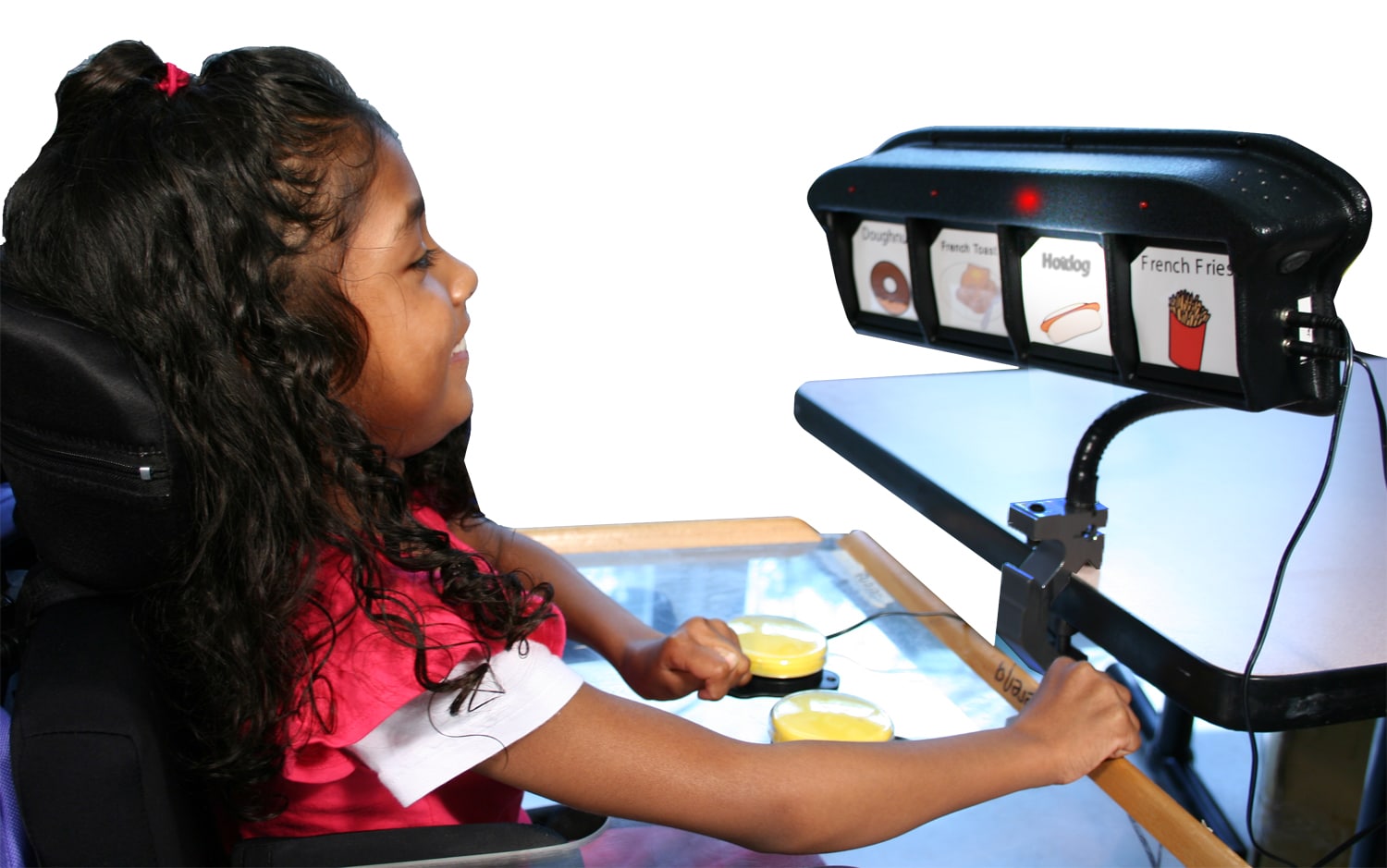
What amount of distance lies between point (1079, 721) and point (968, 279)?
0.46 m

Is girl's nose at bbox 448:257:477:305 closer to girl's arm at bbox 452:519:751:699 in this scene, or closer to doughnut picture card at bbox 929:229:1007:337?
girl's arm at bbox 452:519:751:699

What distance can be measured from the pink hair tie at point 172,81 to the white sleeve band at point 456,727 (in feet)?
1.58

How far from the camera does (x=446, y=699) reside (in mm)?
875

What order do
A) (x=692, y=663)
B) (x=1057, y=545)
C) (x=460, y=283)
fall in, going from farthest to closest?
1. (x=692, y=663)
2. (x=1057, y=545)
3. (x=460, y=283)

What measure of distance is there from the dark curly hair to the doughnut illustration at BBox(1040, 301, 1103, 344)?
0.58m

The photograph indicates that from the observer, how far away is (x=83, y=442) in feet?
2.44

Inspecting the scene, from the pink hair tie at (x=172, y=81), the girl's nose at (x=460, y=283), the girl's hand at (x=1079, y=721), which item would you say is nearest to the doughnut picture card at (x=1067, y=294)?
the girl's hand at (x=1079, y=721)

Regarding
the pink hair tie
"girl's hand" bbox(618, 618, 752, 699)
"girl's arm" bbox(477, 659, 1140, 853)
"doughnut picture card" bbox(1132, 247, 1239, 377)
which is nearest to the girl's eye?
the pink hair tie

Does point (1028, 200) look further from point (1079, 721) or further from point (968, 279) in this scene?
point (1079, 721)

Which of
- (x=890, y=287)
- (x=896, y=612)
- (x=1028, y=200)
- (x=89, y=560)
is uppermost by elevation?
(x=1028, y=200)

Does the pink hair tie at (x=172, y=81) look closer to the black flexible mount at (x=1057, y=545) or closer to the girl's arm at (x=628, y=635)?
the girl's arm at (x=628, y=635)

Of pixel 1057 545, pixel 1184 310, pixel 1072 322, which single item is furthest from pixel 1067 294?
pixel 1057 545

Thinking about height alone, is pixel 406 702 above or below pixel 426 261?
below

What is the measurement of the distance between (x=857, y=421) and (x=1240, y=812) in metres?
1.13
